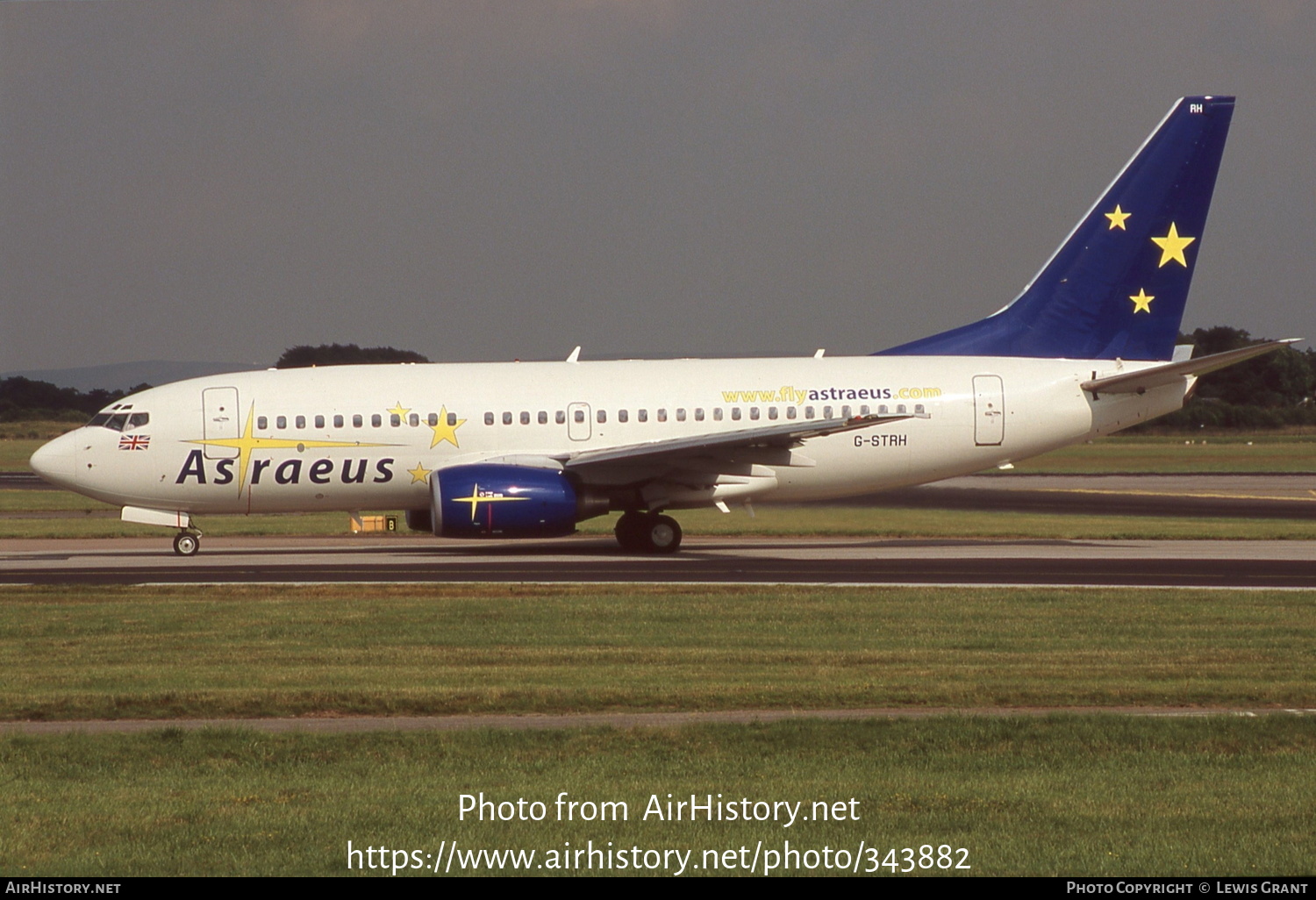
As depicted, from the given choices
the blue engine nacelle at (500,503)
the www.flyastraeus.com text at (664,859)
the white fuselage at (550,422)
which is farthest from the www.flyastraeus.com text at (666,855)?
the white fuselage at (550,422)

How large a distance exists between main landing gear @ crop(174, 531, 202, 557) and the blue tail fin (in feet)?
54.5

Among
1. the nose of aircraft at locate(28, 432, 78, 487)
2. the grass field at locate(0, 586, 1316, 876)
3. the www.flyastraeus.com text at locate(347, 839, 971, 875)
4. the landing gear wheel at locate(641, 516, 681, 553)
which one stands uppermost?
the nose of aircraft at locate(28, 432, 78, 487)

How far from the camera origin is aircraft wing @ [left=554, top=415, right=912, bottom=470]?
27812mm

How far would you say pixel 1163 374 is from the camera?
29984 mm

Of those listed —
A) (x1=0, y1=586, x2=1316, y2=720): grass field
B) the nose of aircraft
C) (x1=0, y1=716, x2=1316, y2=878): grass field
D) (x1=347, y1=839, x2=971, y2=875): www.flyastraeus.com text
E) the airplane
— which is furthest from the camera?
the nose of aircraft

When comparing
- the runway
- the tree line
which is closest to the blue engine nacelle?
the runway

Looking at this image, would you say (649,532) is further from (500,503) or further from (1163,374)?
(1163,374)

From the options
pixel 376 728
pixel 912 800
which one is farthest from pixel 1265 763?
pixel 376 728

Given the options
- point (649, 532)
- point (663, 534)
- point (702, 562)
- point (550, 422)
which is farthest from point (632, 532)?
point (702, 562)

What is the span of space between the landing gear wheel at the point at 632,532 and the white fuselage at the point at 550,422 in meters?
0.75

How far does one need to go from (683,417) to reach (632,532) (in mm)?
2612

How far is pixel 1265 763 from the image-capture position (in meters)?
10.2

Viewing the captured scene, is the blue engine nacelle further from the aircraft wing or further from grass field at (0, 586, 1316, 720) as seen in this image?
grass field at (0, 586, 1316, 720)

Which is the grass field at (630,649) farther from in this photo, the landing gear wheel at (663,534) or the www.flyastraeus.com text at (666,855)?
the landing gear wheel at (663,534)
